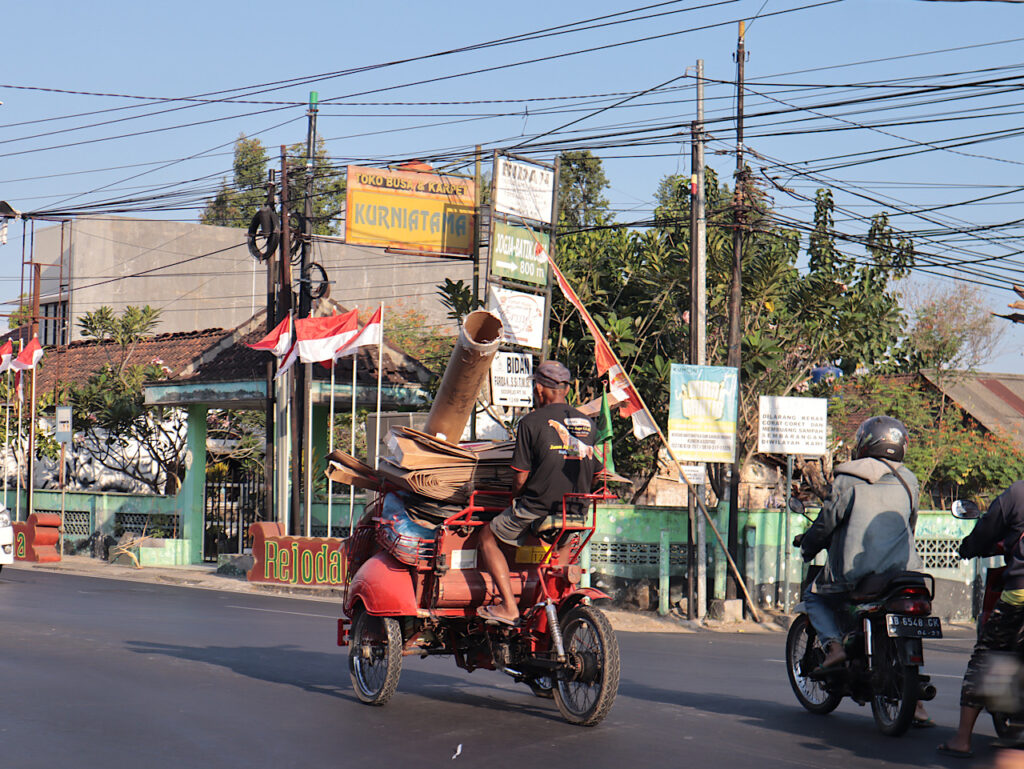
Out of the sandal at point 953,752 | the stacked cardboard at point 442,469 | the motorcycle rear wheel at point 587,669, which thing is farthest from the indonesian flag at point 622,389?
the sandal at point 953,752

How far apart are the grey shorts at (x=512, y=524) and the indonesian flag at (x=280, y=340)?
44.9ft

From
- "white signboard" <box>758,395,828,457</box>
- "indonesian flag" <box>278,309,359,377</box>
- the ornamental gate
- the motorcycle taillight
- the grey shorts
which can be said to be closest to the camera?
the motorcycle taillight

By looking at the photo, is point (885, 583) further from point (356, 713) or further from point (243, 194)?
point (243, 194)

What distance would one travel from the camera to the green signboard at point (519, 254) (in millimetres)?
18625

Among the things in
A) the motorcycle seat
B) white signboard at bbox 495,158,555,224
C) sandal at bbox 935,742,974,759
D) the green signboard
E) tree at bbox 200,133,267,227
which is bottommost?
sandal at bbox 935,742,974,759

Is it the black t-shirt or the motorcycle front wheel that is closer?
the motorcycle front wheel

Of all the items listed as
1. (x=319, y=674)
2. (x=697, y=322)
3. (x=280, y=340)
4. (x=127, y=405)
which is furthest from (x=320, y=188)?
(x=319, y=674)

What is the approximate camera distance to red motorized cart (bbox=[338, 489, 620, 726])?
749 centimetres

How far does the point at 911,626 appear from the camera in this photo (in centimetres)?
691

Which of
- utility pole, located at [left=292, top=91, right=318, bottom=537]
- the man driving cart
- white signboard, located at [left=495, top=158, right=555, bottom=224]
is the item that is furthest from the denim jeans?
utility pole, located at [left=292, top=91, right=318, bottom=537]

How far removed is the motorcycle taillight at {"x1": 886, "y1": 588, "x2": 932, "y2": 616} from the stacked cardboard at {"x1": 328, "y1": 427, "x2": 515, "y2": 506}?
247cm

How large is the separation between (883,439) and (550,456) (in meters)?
2.08

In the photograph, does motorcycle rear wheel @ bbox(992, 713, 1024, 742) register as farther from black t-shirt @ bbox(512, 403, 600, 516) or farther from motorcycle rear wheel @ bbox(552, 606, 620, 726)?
black t-shirt @ bbox(512, 403, 600, 516)

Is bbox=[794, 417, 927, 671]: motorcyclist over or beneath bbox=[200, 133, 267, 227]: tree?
beneath
